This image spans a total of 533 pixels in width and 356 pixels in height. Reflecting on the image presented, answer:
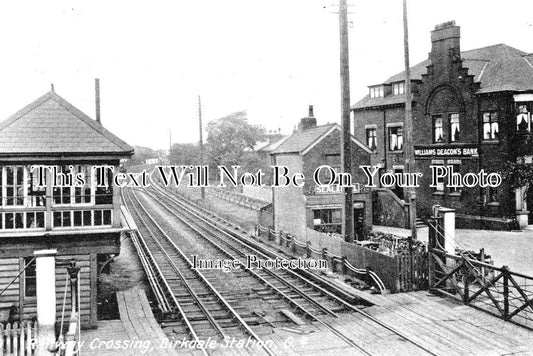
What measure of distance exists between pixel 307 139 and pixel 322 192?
3350 millimetres

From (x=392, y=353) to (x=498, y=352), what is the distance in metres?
2.29

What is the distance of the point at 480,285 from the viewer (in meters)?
16.2

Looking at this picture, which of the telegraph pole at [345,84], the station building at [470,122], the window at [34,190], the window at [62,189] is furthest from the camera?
the station building at [470,122]

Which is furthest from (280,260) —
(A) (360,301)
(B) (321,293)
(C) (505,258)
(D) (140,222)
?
(D) (140,222)

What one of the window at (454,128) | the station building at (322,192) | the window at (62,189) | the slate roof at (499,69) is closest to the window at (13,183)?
the window at (62,189)

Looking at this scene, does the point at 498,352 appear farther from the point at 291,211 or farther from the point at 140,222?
the point at 140,222

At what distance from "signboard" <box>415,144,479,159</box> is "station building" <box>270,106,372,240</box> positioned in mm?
5054

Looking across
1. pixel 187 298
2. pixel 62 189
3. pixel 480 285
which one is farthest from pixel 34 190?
pixel 480 285

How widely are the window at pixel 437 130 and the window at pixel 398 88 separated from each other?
494cm

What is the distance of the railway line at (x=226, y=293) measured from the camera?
14.9 metres

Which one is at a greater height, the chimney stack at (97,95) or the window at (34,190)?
the chimney stack at (97,95)

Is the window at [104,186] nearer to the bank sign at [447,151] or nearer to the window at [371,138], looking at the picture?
the bank sign at [447,151]

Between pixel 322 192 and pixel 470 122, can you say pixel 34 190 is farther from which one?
pixel 470 122

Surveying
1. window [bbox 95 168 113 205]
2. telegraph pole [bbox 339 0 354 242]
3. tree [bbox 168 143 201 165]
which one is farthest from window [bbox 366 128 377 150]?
tree [bbox 168 143 201 165]
